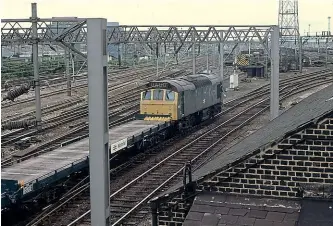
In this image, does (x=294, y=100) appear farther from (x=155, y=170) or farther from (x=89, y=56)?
(x=89, y=56)

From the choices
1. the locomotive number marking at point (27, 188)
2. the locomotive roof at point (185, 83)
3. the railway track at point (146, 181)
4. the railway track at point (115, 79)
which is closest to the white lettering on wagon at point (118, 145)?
the railway track at point (146, 181)

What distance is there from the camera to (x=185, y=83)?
1020 inches

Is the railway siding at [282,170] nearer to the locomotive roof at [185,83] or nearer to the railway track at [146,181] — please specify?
the railway track at [146,181]

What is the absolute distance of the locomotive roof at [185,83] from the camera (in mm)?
24408

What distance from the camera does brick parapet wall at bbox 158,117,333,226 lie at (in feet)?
23.7

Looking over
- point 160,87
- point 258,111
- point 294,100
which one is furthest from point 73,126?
point 294,100

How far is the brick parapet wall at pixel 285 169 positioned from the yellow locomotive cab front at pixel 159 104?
16.3m

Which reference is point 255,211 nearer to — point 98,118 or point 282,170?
point 282,170

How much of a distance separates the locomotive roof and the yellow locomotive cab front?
255mm

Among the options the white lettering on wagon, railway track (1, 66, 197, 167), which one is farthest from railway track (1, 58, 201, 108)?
the white lettering on wagon

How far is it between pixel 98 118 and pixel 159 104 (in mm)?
16511

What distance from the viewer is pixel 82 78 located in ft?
181

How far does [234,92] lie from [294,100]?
7.92 meters

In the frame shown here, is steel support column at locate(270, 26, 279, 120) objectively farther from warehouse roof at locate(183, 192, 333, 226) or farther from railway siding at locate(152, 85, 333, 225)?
warehouse roof at locate(183, 192, 333, 226)
